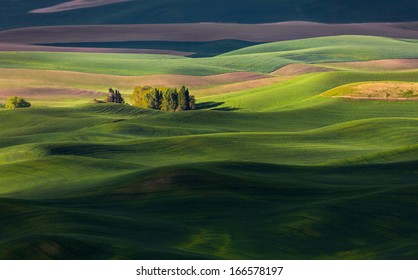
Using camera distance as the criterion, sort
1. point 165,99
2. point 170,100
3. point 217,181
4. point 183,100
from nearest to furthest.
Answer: point 217,181, point 183,100, point 170,100, point 165,99

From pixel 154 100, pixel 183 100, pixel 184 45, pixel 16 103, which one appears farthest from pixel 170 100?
pixel 184 45

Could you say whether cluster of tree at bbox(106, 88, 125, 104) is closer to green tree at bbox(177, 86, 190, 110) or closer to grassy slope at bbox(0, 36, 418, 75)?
green tree at bbox(177, 86, 190, 110)

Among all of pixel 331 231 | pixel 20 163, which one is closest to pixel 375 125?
pixel 20 163

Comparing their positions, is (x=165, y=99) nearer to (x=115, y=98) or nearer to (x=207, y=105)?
(x=207, y=105)

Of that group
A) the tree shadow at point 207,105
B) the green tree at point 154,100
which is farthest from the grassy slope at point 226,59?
the green tree at point 154,100

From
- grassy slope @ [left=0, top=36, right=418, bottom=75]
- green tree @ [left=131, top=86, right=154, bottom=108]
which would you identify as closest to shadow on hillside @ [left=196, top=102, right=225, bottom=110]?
green tree @ [left=131, top=86, right=154, bottom=108]

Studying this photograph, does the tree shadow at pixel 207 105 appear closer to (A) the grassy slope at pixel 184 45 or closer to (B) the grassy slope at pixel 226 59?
(B) the grassy slope at pixel 226 59

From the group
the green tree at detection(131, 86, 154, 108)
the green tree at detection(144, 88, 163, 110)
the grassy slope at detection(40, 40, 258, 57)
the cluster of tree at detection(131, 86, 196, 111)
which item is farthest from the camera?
the grassy slope at detection(40, 40, 258, 57)
